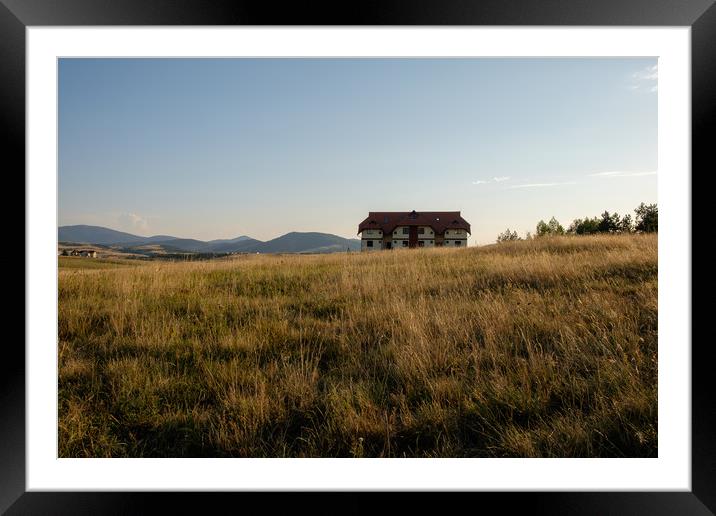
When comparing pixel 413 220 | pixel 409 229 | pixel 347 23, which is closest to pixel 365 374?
pixel 347 23

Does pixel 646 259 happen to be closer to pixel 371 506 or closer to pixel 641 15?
pixel 641 15

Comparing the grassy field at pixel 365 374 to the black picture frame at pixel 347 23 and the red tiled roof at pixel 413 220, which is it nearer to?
the black picture frame at pixel 347 23

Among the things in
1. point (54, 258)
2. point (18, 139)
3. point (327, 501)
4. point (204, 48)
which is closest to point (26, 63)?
point (18, 139)

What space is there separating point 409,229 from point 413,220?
2.90 ft

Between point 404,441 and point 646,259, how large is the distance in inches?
248

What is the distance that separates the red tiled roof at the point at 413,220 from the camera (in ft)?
86.0

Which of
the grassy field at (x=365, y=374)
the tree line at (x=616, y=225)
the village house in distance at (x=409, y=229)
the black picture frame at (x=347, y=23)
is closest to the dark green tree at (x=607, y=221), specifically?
the tree line at (x=616, y=225)

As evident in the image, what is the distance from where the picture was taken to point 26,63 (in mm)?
1854

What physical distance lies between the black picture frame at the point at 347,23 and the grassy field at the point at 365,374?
23 centimetres

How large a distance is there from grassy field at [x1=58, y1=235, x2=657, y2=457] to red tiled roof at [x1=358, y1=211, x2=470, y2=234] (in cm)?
2148

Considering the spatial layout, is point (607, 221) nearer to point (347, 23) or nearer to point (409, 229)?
point (409, 229)

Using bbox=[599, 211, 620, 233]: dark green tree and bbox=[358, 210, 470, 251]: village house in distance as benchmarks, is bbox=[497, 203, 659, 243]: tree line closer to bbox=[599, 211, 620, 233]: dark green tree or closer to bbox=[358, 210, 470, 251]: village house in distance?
bbox=[599, 211, 620, 233]: dark green tree

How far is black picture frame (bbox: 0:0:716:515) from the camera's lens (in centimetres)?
169

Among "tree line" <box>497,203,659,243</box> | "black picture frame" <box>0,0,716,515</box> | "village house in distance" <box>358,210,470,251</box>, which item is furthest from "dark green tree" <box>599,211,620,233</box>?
"black picture frame" <box>0,0,716,515</box>
